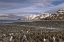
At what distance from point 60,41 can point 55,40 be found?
61 centimetres

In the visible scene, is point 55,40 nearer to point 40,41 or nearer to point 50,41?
point 50,41

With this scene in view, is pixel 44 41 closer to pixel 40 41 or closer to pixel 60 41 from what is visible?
pixel 40 41

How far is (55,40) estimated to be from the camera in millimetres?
20047

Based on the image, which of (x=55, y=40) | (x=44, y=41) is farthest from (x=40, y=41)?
(x=55, y=40)

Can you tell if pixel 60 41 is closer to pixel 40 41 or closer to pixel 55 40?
pixel 55 40

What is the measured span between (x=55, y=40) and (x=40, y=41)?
6.52 ft

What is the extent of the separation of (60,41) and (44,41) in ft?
7.16

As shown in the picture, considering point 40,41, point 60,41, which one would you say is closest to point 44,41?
point 40,41

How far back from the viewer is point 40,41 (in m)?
19.3

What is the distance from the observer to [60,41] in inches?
787

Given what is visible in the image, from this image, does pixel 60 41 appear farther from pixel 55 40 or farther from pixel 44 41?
pixel 44 41

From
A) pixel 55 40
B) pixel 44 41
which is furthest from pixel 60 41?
pixel 44 41

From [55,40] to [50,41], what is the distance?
696mm
